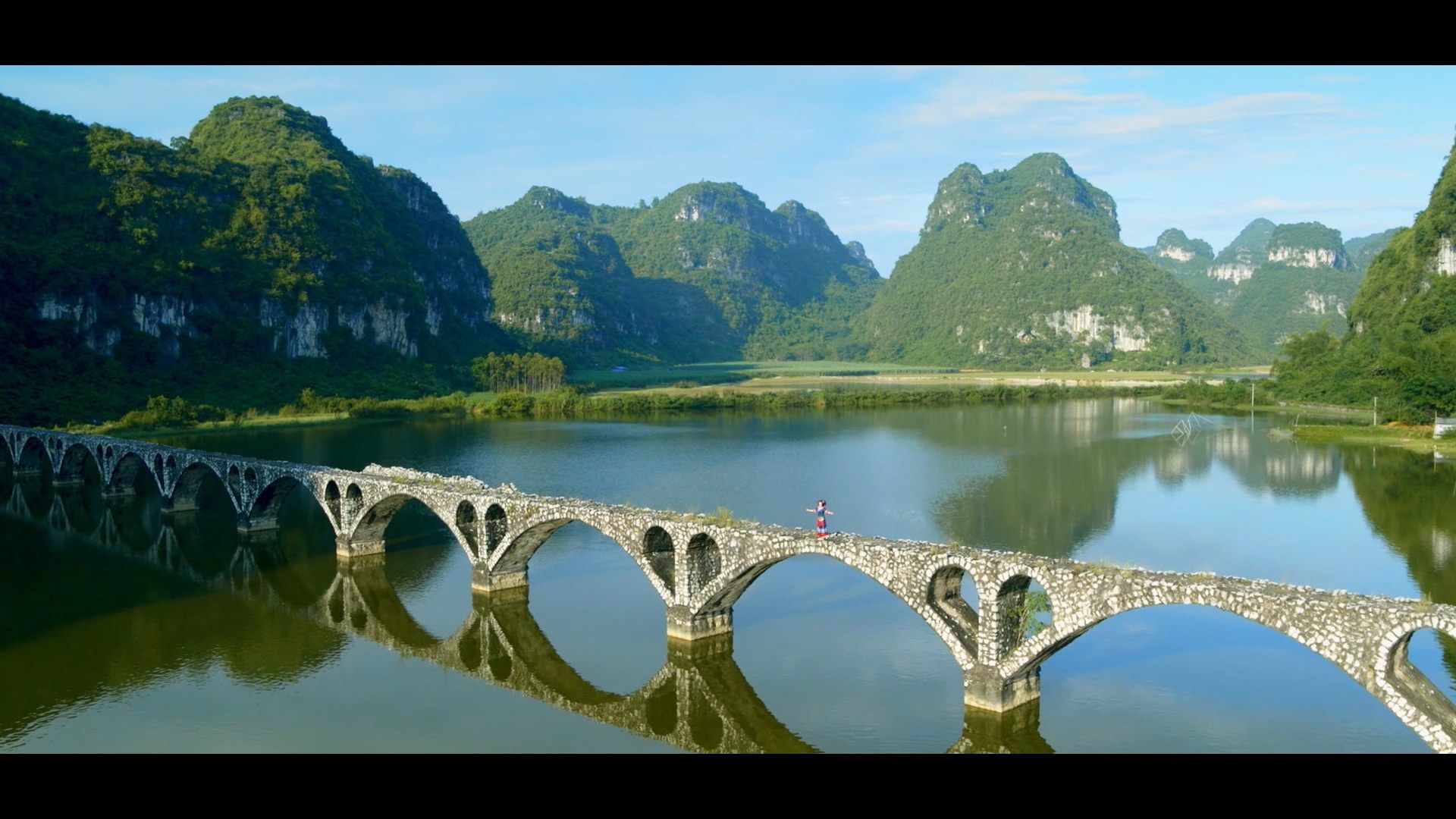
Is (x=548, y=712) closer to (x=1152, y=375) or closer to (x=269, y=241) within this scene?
(x=269, y=241)

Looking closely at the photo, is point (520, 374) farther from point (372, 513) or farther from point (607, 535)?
point (607, 535)

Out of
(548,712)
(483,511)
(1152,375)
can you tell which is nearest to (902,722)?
(548,712)

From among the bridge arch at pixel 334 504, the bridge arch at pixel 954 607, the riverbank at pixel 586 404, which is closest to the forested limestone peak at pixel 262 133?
the riverbank at pixel 586 404

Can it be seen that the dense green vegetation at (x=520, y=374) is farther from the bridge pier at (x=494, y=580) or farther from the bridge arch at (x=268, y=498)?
the bridge pier at (x=494, y=580)

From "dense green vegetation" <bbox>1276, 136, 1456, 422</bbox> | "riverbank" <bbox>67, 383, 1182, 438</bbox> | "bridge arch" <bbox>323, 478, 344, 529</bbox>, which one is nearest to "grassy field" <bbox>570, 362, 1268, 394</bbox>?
"riverbank" <bbox>67, 383, 1182, 438</bbox>

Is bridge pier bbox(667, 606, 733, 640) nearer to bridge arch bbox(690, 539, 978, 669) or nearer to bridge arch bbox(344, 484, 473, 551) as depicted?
bridge arch bbox(690, 539, 978, 669)
